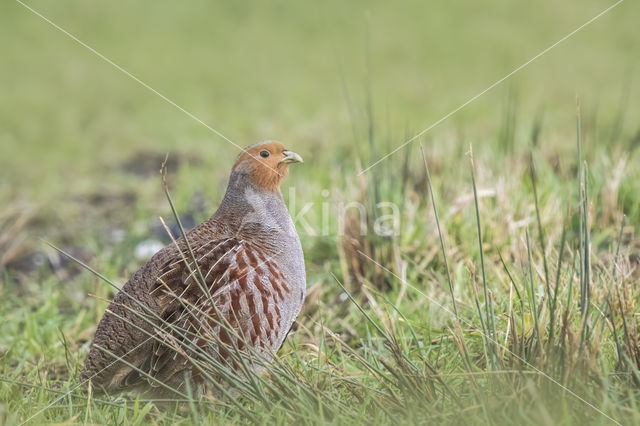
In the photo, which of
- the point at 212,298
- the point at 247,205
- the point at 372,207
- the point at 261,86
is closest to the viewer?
the point at 212,298

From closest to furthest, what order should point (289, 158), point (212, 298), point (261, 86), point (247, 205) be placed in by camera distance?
point (212, 298) → point (247, 205) → point (289, 158) → point (261, 86)

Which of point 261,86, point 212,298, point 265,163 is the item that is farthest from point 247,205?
point 261,86

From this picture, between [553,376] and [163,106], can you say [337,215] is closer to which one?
[553,376]

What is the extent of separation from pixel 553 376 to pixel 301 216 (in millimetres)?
2587

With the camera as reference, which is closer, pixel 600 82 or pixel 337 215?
pixel 337 215

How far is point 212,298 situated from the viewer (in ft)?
8.67

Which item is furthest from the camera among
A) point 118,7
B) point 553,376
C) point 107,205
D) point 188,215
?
point 118,7

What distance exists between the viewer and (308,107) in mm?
9094

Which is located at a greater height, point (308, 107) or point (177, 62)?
point (177, 62)

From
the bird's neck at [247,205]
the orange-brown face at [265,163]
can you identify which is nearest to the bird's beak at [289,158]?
the orange-brown face at [265,163]

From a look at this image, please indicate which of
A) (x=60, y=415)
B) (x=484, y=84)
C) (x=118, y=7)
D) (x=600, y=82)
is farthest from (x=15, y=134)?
(x=600, y=82)

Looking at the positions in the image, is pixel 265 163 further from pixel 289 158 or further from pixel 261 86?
pixel 261 86

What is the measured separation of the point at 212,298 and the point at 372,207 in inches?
64.5

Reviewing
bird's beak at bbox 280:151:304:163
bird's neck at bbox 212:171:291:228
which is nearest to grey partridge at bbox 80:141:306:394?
bird's neck at bbox 212:171:291:228
